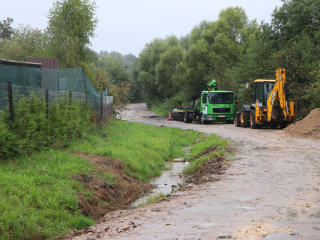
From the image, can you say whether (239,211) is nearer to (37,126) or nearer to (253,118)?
(37,126)

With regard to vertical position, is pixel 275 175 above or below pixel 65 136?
below

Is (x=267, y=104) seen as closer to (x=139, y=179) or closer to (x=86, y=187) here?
(x=139, y=179)

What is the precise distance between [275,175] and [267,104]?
13.1 metres

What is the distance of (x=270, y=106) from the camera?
21.2 metres

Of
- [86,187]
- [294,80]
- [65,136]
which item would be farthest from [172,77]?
[86,187]

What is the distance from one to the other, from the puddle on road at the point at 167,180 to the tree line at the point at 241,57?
432 inches

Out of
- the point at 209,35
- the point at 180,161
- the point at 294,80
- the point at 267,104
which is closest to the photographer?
the point at 180,161

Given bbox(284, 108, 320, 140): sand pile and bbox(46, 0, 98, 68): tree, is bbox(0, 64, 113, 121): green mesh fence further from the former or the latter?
bbox(46, 0, 98, 68): tree

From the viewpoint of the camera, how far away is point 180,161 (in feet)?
47.0

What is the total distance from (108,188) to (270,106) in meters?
14.9

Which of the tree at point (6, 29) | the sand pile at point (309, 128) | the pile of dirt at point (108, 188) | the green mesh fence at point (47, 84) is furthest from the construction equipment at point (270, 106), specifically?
the tree at point (6, 29)

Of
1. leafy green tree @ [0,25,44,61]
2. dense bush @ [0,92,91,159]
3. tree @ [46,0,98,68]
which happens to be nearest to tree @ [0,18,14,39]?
leafy green tree @ [0,25,44,61]

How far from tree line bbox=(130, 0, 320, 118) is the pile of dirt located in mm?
14235

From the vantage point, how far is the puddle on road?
9129mm
